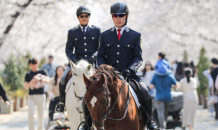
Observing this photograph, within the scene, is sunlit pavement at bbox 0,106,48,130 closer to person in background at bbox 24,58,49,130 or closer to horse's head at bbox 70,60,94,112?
person in background at bbox 24,58,49,130

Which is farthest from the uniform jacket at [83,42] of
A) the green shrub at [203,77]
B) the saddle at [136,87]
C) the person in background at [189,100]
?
the green shrub at [203,77]

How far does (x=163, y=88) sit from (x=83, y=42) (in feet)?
15.0

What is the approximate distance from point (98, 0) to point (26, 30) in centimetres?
606

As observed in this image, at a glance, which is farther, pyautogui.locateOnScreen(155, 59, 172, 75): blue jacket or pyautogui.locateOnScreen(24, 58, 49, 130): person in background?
pyautogui.locateOnScreen(155, 59, 172, 75): blue jacket

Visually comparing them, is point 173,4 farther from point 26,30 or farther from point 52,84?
point 52,84

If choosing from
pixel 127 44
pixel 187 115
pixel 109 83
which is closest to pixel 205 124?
pixel 187 115

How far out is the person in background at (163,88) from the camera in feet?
41.8

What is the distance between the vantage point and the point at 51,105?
11594mm

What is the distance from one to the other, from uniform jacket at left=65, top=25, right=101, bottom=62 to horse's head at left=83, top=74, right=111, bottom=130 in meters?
4.05

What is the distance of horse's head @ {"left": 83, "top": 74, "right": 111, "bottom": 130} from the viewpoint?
4980 millimetres

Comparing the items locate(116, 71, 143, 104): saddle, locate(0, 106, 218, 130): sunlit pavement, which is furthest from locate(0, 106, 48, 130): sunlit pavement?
locate(116, 71, 143, 104): saddle

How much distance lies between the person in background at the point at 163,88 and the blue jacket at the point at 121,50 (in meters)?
6.09

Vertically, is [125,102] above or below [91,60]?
below

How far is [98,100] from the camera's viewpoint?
16.4 ft
